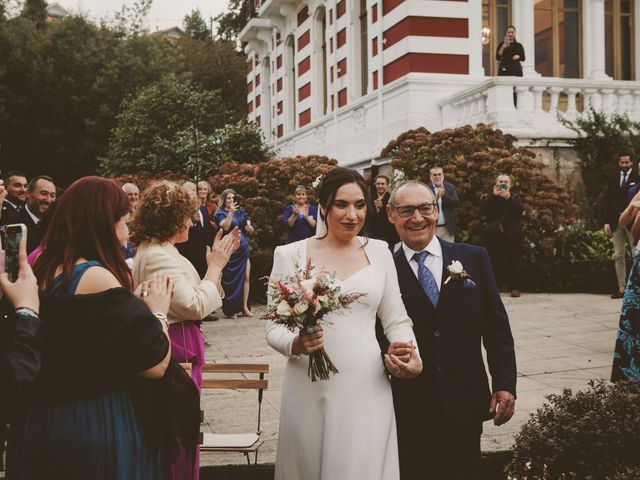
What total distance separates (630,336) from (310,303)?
2.83m

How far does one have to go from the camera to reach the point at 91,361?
2.73m

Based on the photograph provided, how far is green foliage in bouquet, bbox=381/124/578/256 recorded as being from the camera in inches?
529

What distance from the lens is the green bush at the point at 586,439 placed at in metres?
3.48

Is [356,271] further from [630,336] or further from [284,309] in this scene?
[630,336]

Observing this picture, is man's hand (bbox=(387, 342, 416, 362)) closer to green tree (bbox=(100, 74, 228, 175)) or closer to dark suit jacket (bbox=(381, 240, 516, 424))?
dark suit jacket (bbox=(381, 240, 516, 424))

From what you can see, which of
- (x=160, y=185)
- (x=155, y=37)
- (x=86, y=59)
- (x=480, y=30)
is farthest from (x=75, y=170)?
(x=160, y=185)

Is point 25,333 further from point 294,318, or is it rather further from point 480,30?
point 480,30

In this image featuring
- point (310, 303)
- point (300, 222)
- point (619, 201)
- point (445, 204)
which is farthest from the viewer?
point (300, 222)

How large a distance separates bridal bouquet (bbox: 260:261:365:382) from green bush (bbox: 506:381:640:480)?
3.92 feet

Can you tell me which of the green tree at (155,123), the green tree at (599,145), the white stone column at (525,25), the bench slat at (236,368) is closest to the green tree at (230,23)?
the green tree at (155,123)

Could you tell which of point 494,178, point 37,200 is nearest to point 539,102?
point 494,178

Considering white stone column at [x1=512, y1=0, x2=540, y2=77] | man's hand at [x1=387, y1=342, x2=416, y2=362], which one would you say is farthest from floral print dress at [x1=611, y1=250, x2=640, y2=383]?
white stone column at [x1=512, y1=0, x2=540, y2=77]

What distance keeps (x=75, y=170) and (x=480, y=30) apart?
24064mm

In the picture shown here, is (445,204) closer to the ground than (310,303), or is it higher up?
higher up
